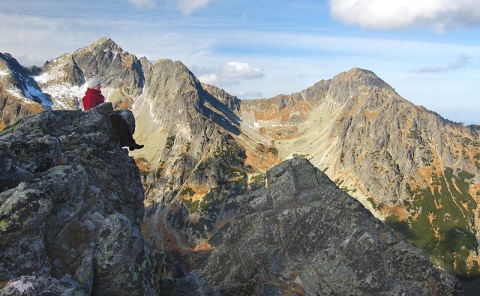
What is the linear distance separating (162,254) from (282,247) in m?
10.6

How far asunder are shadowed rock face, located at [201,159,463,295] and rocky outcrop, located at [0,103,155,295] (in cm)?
1379

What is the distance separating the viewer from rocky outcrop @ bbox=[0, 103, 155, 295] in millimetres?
13172

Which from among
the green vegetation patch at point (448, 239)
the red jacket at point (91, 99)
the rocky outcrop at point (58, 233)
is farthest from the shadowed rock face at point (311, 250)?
the green vegetation patch at point (448, 239)

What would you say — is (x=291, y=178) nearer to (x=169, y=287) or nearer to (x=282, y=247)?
(x=282, y=247)

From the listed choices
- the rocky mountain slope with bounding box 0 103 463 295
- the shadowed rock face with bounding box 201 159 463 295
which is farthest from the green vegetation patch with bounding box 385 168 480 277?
the rocky mountain slope with bounding box 0 103 463 295

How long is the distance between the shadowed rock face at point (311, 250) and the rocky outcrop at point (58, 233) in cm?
1379

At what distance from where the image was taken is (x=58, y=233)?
15.3m

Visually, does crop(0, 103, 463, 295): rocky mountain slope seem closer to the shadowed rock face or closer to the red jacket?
the shadowed rock face

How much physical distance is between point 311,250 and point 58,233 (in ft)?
70.5

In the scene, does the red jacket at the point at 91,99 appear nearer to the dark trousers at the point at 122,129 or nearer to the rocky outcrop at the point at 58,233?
the dark trousers at the point at 122,129

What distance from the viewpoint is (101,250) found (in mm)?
14953

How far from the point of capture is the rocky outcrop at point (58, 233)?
43.2 feet

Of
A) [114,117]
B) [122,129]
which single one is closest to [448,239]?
[122,129]

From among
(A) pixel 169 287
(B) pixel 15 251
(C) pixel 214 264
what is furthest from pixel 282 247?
(B) pixel 15 251
